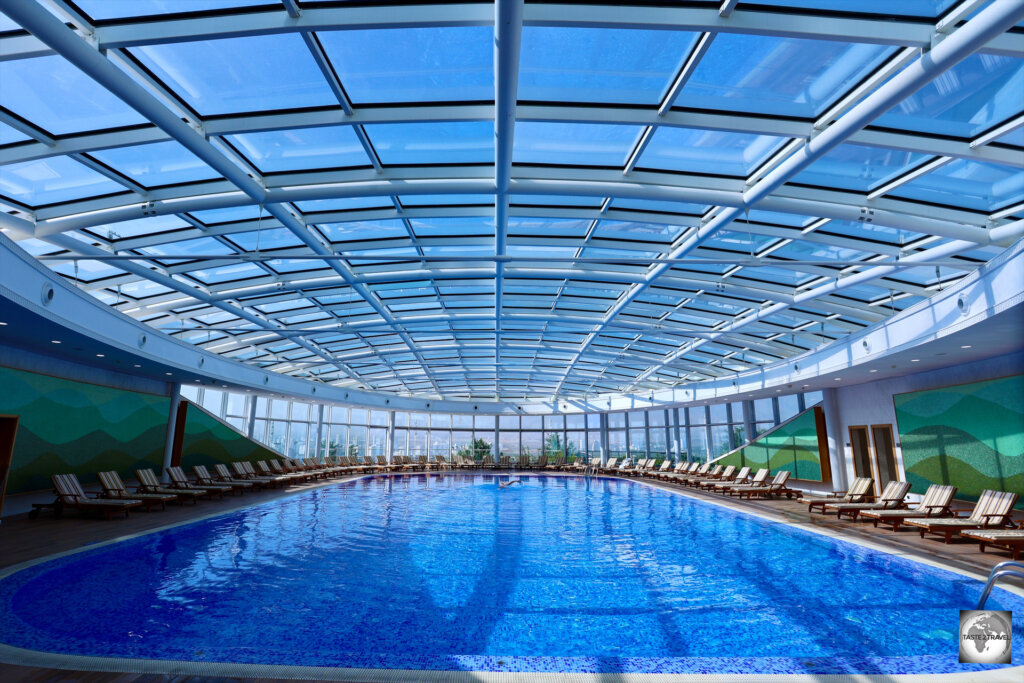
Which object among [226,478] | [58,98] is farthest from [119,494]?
[58,98]

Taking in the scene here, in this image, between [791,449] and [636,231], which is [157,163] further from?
[791,449]

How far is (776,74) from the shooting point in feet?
17.3

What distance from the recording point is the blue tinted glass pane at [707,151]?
21.0ft

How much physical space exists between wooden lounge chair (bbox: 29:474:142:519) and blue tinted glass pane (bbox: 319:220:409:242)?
681 centimetres

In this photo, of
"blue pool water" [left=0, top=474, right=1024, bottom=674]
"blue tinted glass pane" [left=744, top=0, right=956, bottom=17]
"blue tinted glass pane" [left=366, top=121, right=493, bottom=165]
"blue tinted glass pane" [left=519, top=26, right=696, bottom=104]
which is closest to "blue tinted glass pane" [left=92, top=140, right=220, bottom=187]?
"blue tinted glass pane" [left=366, top=121, right=493, bottom=165]

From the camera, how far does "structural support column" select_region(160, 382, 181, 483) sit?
15278mm

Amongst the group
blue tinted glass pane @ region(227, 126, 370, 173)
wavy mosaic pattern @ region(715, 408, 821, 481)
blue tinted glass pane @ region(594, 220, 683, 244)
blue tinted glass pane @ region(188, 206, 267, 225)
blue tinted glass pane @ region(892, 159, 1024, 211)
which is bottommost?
wavy mosaic pattern @ region(715, 408, 821, 481)

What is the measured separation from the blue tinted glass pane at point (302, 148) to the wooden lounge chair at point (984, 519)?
1092 cm

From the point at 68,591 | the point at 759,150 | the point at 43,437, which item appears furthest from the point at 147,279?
the point at 759,150

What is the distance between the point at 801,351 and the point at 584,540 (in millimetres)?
9893

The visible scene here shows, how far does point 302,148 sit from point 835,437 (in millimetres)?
17191

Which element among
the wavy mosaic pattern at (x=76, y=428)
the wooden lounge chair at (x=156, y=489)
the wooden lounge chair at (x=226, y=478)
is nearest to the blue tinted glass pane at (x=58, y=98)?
the wavy mosaic pattern at (x=76, y=428)

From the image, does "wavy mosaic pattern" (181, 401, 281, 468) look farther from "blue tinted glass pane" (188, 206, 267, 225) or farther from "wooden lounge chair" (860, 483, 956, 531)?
"wooden lounge chair" (860, 483, 956, 531)

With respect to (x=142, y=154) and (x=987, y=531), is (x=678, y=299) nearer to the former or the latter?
(x=987, y=531)
